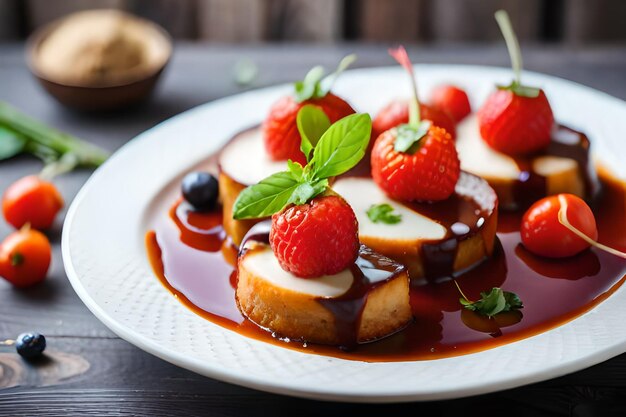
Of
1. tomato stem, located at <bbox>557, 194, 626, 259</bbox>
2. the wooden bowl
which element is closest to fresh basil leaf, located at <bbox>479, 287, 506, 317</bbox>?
tomato stem, located at <bbox>557, 194, 626, 259</bbox>

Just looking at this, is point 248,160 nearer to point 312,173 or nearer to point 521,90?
point 312,173

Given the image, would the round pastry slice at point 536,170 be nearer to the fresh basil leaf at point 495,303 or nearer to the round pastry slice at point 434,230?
the round pastry slice at point 434,230

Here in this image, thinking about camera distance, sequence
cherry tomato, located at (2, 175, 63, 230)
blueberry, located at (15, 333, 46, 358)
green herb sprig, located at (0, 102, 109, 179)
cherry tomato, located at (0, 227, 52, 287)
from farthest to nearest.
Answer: green herb sprig, located at (0, 102, 109, 179) → cherry tomato, located at (2, 175, 63, 230) → cherry tomato, located at (0, 227, 52, 287) → blueberry, located at (15, 333, 46, 358)

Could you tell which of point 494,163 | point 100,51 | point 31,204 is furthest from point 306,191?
point 100,51

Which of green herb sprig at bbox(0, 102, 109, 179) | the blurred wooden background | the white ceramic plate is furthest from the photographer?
the blurred wooden background

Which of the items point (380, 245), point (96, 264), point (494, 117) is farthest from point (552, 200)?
point (96, 264)

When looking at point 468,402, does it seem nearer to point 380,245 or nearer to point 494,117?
point 380,245

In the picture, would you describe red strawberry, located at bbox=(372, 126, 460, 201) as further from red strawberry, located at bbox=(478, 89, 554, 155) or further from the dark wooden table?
the dark wooden table
